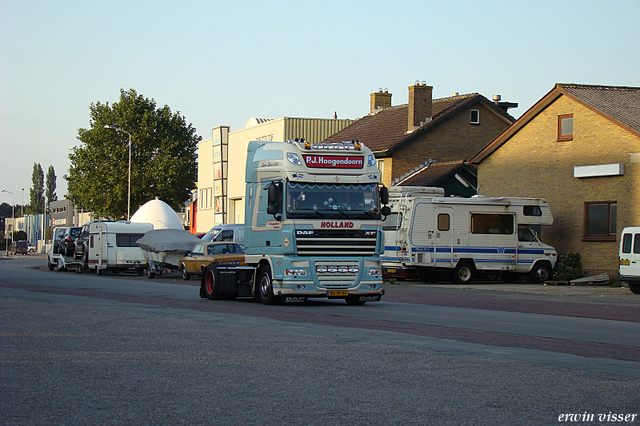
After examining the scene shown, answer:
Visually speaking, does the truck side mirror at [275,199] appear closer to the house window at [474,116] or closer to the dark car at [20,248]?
the house window at [474,116]

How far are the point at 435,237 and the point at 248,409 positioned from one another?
24998mm

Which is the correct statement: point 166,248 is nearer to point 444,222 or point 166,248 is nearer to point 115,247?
point 115,247

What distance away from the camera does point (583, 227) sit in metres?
33.9

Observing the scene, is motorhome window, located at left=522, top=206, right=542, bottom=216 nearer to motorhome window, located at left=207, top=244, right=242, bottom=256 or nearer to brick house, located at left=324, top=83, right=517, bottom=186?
motorhome window, located at left=207, top=244, right=242, bottom=256

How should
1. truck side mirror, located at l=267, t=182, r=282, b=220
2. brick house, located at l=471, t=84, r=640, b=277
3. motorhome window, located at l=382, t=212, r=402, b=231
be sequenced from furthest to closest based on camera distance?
1. brick house, located at l=471, t=84, r=640, b=277
2. motorhome window, located at l=382, t=212, r=402, b=231
3. truck side mirror, located at l=267, t=182, r=282, b=220

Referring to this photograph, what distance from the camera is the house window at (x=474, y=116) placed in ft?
169

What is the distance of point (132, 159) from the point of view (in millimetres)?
81250

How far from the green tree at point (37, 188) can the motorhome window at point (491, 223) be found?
147m

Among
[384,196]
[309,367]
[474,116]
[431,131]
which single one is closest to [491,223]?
[384,196]

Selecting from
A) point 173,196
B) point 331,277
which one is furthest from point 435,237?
point 173,196

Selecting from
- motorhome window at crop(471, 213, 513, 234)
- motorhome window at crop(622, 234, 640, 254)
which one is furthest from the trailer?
motorhome window at crop(622, 234, 640, 254)

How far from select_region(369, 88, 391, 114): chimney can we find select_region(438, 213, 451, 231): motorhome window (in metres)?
28.4

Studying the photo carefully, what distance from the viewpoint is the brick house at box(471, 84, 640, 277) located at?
32.2 metres

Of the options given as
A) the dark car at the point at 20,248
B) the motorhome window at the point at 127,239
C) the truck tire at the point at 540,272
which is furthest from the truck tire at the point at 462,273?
the dark car at the point at 20,248
